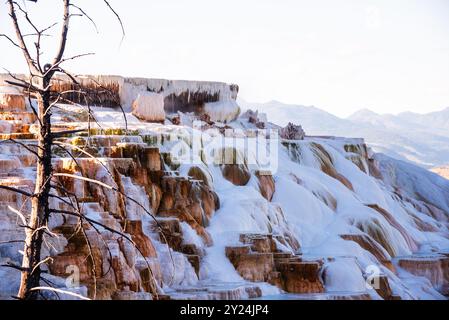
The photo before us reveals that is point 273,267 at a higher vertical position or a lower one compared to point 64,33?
higher

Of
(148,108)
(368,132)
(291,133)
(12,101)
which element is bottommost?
(12,101)

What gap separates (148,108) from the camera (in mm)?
28562

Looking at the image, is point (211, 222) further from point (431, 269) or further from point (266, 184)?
point (431, 269)

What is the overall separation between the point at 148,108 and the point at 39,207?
2225cm

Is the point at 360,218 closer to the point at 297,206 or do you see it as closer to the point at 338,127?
the point at 297,206

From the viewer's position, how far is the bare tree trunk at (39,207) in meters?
6.29

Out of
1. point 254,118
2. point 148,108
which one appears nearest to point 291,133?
point 254,118

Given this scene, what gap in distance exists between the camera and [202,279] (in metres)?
19.5

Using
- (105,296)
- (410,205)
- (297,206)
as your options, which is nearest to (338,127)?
(410,205)

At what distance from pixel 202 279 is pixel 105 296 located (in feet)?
16.8

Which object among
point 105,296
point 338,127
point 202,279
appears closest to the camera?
point 105,296

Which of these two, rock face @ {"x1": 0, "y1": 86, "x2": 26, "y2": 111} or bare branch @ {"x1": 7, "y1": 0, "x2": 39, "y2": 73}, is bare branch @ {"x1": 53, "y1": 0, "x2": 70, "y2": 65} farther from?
rock face @ {"x1": 0, "y1": 86, "x2": 26, "y2": 111}

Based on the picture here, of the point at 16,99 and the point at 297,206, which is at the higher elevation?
the point at 16,99

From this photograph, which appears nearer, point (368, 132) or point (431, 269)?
point (431, 269)
